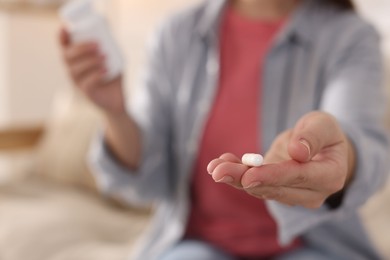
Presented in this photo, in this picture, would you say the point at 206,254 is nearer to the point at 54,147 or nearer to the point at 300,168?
the point at 300,168

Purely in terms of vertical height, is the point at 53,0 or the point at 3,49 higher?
the point at 53,0

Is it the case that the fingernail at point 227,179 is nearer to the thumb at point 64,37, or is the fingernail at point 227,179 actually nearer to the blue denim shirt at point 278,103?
the blue denim shirt at point 278,103

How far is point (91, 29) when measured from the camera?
88 centimetres

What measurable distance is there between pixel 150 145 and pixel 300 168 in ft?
1.85

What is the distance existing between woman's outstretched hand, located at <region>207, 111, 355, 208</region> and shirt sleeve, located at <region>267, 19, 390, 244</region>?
0.13 meters

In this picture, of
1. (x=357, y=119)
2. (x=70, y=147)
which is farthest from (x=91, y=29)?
(x=70, y=147)

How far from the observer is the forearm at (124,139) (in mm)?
947

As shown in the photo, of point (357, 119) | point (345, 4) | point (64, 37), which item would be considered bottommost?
point (357, 119)

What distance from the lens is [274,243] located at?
906 millimetres

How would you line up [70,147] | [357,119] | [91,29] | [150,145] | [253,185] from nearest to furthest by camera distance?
[253,185], [357,119], [91,29], [150,145], [70,147]

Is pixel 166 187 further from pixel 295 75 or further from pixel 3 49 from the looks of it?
pixel 3 49

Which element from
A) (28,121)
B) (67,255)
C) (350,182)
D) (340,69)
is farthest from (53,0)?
(350,182)

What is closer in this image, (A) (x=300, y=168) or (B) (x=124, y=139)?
(A) (x=300, y=168)

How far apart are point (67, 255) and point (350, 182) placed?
0.73 metres
